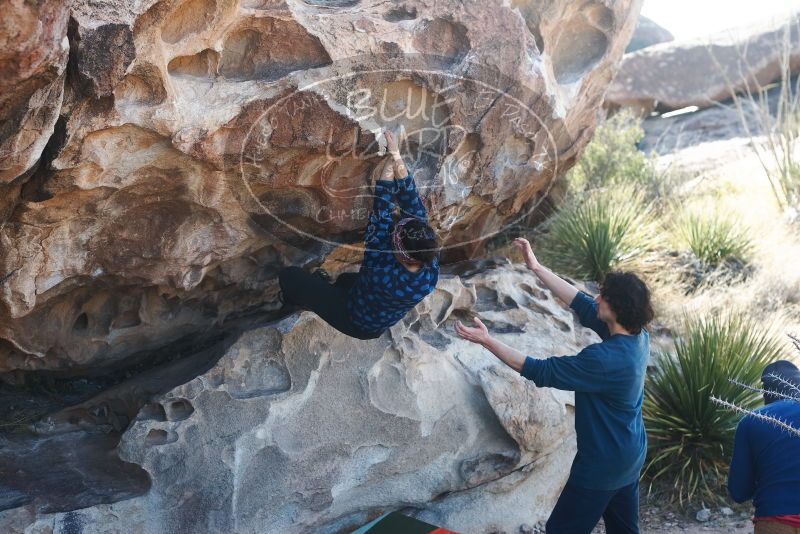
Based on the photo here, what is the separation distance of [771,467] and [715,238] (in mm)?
5457

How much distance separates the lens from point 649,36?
26938 millimetres

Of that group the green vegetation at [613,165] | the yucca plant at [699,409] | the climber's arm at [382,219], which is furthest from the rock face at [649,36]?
the climber's arm at [382,219]

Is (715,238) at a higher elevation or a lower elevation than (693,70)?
higher

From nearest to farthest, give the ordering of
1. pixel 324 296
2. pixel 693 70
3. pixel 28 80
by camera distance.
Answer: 1. pixel 28 80
2. pixel 324 296
3. pixel 693 70

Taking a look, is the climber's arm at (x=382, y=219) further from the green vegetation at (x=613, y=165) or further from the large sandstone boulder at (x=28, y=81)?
the green vegetation at (x=613, y=165)

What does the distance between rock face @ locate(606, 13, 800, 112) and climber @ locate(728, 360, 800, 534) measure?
13295mm

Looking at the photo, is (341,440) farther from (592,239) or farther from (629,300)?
(592,239)

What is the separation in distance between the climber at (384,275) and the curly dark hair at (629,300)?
33.2 inches

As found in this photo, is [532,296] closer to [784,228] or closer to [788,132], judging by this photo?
[784,228]

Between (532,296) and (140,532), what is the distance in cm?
297

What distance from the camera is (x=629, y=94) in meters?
16.4

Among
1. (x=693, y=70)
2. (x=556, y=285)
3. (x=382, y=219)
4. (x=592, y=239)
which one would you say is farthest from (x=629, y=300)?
(x=693, y=70)

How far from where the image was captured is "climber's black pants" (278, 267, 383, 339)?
418 centimetres

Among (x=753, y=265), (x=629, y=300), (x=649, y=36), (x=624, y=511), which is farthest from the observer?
(x=649, y=36)
